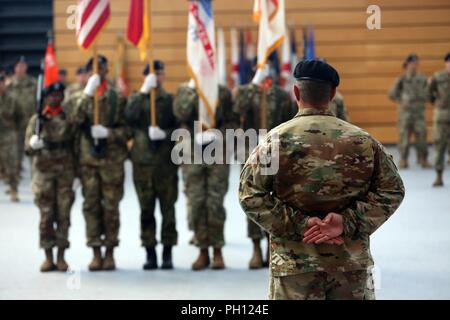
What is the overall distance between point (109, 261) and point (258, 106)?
1795 mm

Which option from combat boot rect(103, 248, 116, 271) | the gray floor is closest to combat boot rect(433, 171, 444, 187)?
the gray floor

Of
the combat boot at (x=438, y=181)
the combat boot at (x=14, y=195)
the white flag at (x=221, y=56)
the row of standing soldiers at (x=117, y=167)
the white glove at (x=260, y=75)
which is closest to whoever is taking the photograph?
the row of standing soldiers at (x=117, y=167)

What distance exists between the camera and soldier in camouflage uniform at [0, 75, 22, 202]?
12398 mm

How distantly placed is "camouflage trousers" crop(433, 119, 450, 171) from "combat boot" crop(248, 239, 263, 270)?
15.3 ft

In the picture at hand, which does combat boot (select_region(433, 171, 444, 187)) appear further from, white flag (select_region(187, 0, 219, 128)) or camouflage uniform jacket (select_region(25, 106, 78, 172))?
camouflage uniform jacket (select_region(25, 106, 78, 172))

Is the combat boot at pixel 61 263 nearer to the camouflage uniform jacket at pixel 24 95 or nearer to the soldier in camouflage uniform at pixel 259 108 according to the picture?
the soldier in camouflage uniform at pixel 259 108

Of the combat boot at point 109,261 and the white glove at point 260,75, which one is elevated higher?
the white glove at point 260,75

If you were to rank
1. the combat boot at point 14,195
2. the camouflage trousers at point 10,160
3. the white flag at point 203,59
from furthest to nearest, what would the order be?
1. the camouflage trousers at point 10,160
2. the combat boot at point 14,195
3. the white flag at point 203,59

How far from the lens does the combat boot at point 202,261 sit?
25.5ft

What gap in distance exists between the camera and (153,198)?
311 inches

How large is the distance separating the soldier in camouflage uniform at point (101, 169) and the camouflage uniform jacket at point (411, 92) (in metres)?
Result: 7.20

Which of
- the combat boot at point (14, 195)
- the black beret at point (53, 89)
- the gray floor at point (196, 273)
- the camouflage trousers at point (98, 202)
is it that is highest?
the black beret at point (53, 89)

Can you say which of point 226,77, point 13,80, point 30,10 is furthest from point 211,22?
point 30,10

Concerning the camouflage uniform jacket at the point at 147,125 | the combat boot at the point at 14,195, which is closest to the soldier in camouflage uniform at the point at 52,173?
the camouflage uniform jacket at the point at 147,125
